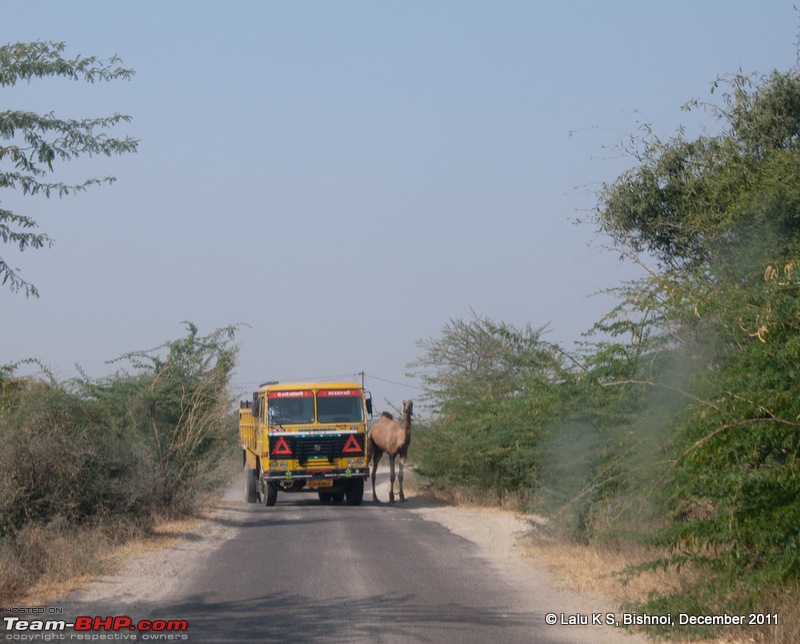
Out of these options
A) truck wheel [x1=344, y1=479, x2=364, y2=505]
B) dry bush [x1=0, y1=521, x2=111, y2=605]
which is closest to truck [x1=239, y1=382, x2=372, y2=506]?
truck wheel [x1=344, y1=479, x2=364, y2=505]

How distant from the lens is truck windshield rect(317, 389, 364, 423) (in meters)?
22.9

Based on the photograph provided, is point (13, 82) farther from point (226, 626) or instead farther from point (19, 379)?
point (19, 379)

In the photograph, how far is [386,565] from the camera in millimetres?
11789

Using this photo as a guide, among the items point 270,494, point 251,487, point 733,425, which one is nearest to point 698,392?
point 733,425

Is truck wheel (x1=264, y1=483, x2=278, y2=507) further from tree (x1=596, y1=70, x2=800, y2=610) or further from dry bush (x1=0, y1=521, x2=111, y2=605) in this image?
tree (x1=596, y1=70, x2=800, y2=610)

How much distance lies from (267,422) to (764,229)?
12.2 meters

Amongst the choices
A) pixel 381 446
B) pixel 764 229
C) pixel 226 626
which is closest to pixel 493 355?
pixel 381 446

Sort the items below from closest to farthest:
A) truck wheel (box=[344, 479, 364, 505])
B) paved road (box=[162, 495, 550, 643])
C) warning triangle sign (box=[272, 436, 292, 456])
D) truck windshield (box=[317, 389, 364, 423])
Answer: paved road (box=[162, 495, 550, 643])
warning triangle sign (box=[272, 436, 292, 456])
truck windshield (box=[317, 389, 364, 423])
truck wheel (box=[344, 479, 364, 505])

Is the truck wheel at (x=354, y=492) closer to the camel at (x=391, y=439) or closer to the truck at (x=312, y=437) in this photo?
the truck at (x=312, y=437)

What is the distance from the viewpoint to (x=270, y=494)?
23750 mm

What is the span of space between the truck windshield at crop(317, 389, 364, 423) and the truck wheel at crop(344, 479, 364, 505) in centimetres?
162

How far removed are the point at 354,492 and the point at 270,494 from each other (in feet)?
6.70

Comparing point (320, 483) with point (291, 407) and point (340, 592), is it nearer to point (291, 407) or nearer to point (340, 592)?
point (291, 407)

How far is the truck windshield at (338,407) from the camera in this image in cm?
2292
